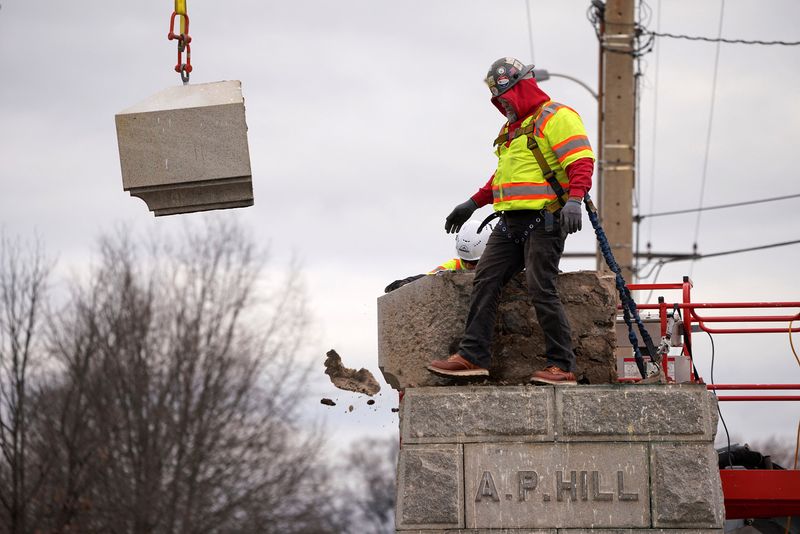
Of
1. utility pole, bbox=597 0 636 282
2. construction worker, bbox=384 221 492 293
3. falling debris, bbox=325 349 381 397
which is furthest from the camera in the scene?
utility pole, bbox=597 0 636 282

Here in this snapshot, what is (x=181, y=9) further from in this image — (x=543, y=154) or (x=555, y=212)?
(x=555, y=212)

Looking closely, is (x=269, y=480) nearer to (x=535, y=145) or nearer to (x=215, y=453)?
(x=215, y=453)

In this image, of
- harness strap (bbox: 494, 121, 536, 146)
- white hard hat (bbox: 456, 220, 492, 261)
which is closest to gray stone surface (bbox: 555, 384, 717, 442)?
harness strap (bbox: 494, 121, 536, 146)

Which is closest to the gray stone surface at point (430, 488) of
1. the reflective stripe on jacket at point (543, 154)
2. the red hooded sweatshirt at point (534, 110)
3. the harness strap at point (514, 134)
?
the reflective stripe on jacket at point (543, 154)

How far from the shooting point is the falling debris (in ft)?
35.0

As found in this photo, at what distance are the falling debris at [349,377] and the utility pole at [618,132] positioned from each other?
824 cm

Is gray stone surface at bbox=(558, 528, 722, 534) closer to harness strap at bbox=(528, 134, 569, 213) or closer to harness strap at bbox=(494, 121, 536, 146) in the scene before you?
harness strap at bbox=(528, 134, 569, 213)

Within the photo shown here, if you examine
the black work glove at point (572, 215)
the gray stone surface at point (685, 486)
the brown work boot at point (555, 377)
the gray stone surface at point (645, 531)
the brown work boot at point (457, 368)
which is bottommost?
the gray stone surface at point (645, 531)

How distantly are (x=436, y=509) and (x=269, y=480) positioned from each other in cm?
2844

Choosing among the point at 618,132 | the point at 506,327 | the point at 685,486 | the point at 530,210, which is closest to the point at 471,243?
the point at 506,327

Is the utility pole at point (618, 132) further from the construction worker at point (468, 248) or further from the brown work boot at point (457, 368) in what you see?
the brown work boot at point (457, 368)

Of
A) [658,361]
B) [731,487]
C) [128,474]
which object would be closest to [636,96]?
[731,487]

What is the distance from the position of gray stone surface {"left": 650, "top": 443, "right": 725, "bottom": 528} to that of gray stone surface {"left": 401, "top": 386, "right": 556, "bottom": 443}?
0.68 meters

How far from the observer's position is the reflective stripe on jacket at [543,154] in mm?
8945
